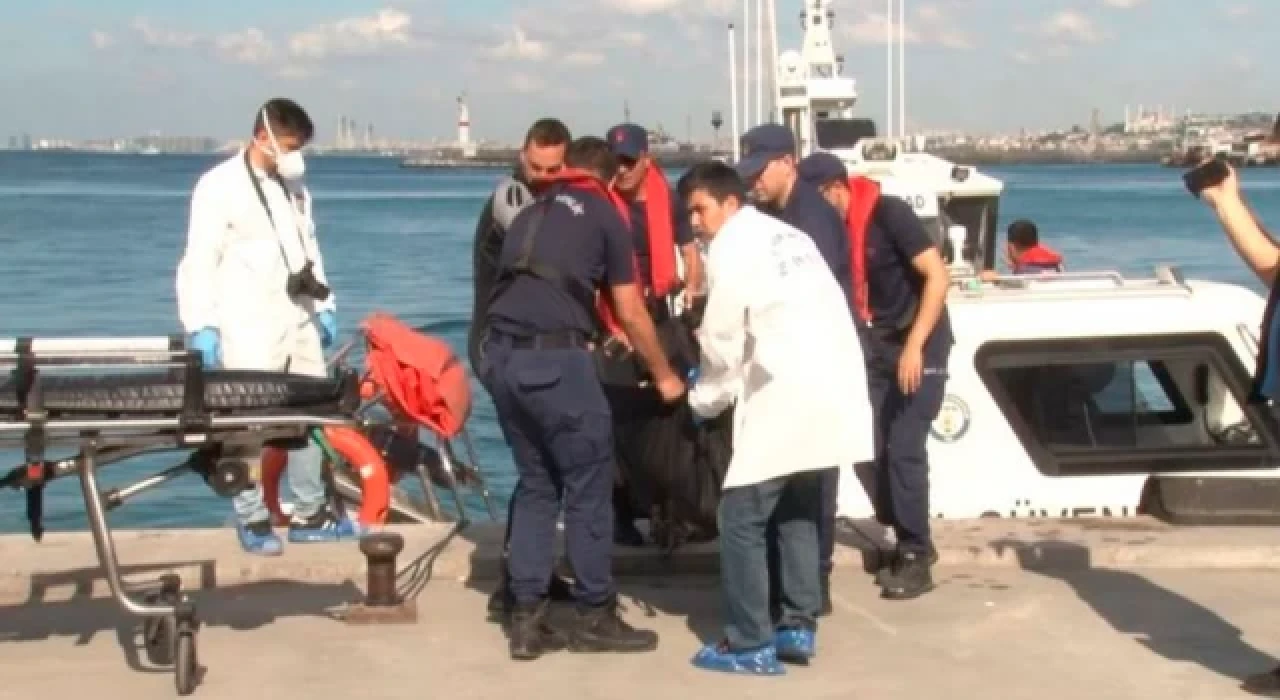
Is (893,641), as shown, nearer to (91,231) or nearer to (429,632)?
(429,632)

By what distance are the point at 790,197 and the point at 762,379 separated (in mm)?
1040

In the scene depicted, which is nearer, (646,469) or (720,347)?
(720,347)

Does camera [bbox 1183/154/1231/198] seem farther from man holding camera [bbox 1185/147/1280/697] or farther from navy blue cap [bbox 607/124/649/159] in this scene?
navy blue cap [bbox 607/124/649/159]

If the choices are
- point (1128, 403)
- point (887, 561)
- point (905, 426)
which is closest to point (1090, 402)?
point (1128, 403)

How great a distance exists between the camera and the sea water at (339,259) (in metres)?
17.1

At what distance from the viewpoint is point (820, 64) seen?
55.3ft

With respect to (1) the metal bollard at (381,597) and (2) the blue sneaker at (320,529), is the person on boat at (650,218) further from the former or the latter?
(2) the blue sneaker at (320,529)

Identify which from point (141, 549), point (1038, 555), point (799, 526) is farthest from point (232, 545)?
point (1038, 555)

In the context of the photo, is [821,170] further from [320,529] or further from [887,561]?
[320,529]

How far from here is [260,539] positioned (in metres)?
7.89

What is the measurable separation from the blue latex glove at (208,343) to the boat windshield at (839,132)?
8993mm

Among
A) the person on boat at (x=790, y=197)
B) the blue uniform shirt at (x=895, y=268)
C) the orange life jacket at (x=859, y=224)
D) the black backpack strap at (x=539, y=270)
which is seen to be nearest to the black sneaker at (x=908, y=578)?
the person on boat at (x=790, y=197)

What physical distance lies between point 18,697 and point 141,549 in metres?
1.93

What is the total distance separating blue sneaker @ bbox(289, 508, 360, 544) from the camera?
8.27 metres
